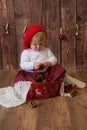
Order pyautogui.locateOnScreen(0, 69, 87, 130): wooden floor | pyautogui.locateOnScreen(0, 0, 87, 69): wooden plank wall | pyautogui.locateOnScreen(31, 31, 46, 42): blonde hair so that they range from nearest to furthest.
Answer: pyautogui.locateOnScreen(0, 69, 87, 130): wooden floor → pyautogui.locateOnScreen(31, 31, 46, 42): blonde hair → pyautogui.locateOnScreen(0, 0, 87, 69): wooden plank wall

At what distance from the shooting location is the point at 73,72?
7.65 ft

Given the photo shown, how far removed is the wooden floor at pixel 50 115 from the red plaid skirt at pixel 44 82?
57 mm

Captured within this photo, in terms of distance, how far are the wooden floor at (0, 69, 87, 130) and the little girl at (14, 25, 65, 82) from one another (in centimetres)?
19

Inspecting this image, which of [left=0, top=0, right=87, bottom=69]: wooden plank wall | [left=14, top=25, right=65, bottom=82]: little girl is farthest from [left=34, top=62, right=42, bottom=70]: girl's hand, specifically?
[left=0, top=0, right=87, bottom=69]: wooden plank wall

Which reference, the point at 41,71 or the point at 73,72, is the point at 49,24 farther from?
the point at 41,71

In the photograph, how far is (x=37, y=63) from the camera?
1.80 meters

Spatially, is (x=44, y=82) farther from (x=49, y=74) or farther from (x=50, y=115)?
(x=50, y=115)

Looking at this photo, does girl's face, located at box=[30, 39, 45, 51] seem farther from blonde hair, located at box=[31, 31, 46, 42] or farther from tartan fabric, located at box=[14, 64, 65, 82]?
tartan fabric, located at box=[14, 64, 65, 82]

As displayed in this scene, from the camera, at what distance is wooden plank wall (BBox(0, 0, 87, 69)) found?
2303 millimetres

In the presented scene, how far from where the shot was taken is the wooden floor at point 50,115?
4.58 feet

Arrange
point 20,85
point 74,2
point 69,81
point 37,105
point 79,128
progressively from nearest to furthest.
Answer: point 79,128
point 37,105
point 20,85
point 69,81
point 74,2

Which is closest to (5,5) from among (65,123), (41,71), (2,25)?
(2,25)

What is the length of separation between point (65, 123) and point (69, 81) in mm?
630

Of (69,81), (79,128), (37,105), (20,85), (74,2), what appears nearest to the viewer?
(79,128)
